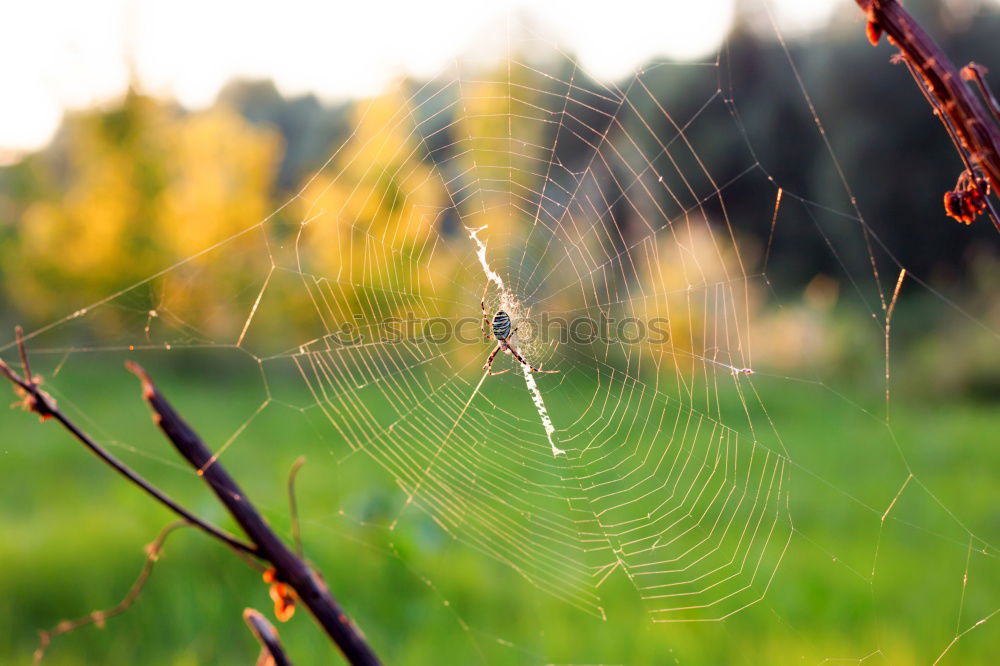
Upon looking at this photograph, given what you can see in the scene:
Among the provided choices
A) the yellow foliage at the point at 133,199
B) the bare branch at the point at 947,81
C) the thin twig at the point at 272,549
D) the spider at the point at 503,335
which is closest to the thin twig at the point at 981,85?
the bare branch at the point at 947,81

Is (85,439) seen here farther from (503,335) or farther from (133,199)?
(133,199)

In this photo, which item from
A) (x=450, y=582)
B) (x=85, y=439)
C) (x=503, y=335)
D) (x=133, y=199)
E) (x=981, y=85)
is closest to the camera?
(x=981, y=85)

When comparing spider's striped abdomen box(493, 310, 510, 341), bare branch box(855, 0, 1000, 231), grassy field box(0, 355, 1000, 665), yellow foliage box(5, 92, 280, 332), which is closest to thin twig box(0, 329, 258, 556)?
bare branch box(855, 0, 1000, 231)

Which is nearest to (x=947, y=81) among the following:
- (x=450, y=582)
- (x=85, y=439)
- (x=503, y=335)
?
(x=85, y=439)

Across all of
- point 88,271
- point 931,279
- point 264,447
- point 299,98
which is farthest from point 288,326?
point 299,98

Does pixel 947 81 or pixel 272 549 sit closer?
pixel 947 81

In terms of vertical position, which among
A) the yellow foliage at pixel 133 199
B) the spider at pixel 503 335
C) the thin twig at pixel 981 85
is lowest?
the spider at pixel 503 335

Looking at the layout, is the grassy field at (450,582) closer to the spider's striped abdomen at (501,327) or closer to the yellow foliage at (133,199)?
Result: the spider's striped abdomen at (501,327)

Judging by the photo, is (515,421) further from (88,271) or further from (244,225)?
(88,271)
